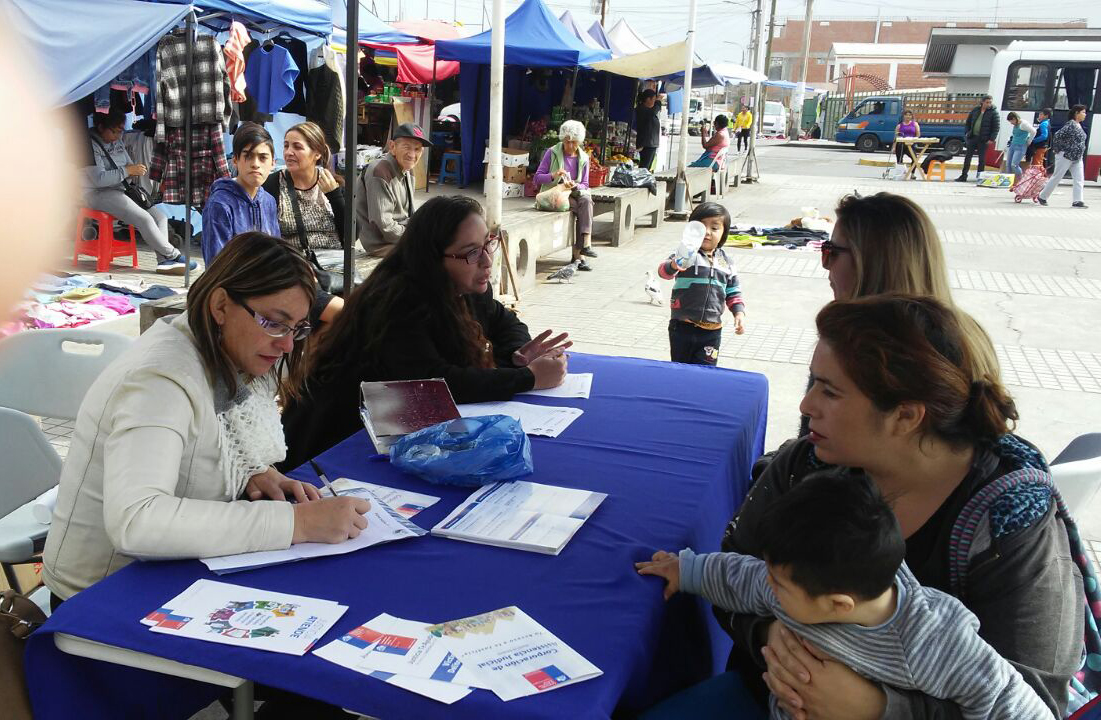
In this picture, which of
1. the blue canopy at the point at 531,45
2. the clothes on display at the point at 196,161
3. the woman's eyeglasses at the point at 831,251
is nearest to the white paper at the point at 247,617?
the woman's eyeglasses at the point at 831,251

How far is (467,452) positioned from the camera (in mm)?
2314

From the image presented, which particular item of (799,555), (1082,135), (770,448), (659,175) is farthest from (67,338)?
(1082,135)

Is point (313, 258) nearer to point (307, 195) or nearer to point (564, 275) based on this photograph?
point (307, 195)

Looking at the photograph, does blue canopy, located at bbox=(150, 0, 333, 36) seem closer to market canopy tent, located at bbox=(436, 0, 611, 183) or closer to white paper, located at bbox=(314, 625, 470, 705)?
market canopy tent, located at bbox=(436, 0, 611, 183)

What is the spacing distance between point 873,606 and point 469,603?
73 centimetres

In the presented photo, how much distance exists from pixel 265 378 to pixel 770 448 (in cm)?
307

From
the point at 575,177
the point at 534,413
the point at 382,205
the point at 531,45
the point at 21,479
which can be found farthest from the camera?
the point at 531,45

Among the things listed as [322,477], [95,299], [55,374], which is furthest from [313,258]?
[322,477]

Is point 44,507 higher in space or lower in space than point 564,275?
higher

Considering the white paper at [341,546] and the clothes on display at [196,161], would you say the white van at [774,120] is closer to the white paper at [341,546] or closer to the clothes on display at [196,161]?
the clothes on display at [196,161]

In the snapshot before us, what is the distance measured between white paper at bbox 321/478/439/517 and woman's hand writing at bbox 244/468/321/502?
0.06 m

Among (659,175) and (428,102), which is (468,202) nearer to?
(659,175)

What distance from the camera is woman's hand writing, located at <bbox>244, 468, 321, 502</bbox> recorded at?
2121 mm

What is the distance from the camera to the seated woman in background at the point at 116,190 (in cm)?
737
